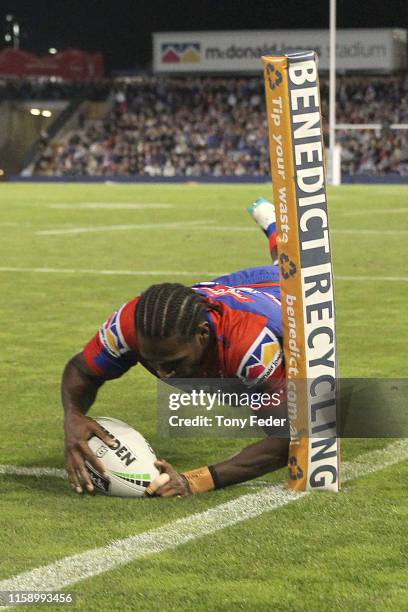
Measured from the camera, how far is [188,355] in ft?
15.0

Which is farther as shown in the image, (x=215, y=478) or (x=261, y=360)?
(x=215, y=478)

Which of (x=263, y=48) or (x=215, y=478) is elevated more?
(x=263, y=48)

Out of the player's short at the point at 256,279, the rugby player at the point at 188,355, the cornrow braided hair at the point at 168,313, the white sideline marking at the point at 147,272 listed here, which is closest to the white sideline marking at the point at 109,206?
the white sideline marking at the point at 147,272

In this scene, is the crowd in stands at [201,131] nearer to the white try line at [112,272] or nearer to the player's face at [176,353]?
the white try line at [112,272]

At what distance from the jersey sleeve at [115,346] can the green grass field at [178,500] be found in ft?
1.75

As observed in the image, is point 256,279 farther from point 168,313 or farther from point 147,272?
point 147,272

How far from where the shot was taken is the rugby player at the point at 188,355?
4.58m

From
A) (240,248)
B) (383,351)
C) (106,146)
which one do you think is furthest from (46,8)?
(383,351)

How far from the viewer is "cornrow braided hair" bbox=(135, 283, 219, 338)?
4.54 m

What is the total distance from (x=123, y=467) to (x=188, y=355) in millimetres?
679

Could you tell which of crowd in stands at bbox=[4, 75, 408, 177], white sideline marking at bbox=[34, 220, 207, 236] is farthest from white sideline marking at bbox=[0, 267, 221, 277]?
crowd in stands at bbox=[4, 75, 408, 177]

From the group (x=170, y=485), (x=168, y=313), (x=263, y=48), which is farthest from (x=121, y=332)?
(x=263, y=48)

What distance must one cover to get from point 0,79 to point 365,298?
52892 millimetres

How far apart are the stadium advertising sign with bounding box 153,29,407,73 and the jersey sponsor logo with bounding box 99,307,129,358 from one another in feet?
169
